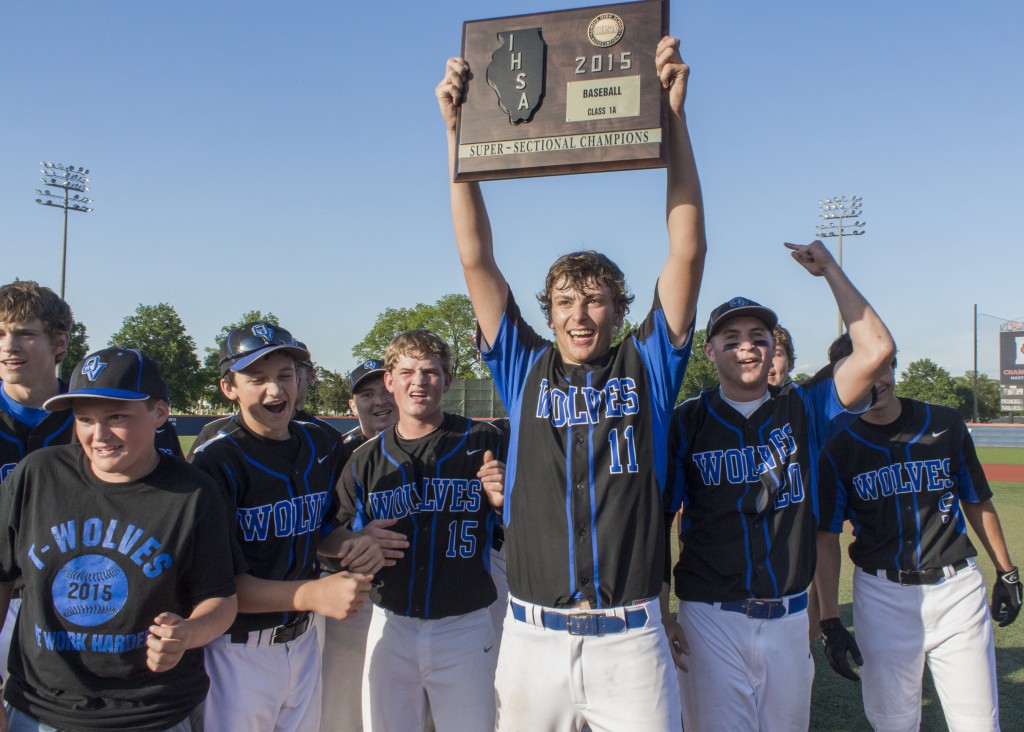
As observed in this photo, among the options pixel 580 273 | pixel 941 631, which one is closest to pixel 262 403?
pixel 580 273

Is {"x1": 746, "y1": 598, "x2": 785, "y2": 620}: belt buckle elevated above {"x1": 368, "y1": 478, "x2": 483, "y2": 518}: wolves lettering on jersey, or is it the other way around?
{"x1": 368, "y1": 478, "x2": 483, "y2": 518}: wolves lettering on jersey

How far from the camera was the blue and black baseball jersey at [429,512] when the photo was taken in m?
3.23

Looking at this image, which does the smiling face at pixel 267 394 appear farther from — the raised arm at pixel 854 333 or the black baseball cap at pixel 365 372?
the raised arm at pixel 854 333

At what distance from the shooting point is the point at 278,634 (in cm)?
293

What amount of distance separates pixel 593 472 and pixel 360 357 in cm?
6467

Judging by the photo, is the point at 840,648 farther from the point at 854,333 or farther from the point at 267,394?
the point at 267,394

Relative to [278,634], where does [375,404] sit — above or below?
above

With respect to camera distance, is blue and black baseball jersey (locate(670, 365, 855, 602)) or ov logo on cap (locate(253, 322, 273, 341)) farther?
ov logo on cap (locate(253, 322, 273, 341))

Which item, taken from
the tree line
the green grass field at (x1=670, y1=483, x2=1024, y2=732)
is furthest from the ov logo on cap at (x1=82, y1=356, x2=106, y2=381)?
the tree line

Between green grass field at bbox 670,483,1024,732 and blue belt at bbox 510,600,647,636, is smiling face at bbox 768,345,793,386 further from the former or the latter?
blue belt at bbox 510,600,647,636

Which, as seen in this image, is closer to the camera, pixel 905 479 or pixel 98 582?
pixel 98 582

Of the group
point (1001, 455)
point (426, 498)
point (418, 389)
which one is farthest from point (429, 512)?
point (1001, 455)

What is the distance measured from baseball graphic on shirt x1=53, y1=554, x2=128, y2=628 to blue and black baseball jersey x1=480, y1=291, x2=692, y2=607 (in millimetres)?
1273

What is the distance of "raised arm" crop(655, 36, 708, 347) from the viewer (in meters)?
2.47
